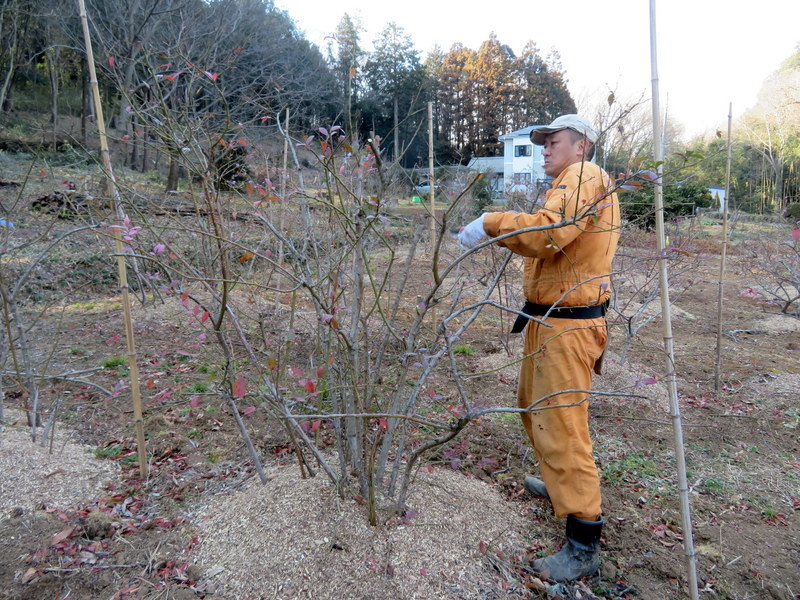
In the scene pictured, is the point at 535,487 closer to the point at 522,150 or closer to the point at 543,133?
the point at 543,133

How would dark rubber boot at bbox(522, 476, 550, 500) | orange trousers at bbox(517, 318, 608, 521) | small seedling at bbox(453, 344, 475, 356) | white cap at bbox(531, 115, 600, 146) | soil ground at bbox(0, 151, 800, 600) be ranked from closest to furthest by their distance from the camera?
soil ground at bbox(0, 151, 800, 600) → orange trousers at bbox(517, 318, 608, 521) → white cap at bbox(531, 115, 600, 146) → dark rubber boot at bbox(522, 476, 550, 500) → small seedling at bbox(453, 344, 475, 356)

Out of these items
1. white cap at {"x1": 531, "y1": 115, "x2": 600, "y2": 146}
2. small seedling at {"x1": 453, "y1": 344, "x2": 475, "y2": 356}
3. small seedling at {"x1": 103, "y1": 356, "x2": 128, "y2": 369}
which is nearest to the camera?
white cap at {"x1": 531, "y1": 115, "x2": 600, "y2": 146}

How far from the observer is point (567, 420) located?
208 centimetres

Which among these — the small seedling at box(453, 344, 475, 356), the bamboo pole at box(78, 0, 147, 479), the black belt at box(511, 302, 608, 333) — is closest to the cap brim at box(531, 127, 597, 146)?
the black belt at box(511, 302, 608, 333)

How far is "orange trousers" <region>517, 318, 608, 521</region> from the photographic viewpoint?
6.84 ft

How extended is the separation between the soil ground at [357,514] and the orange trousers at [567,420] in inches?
11.5

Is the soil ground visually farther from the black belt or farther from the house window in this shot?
the house window

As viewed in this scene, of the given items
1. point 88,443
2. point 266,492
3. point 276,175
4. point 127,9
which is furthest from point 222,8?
point 266,492

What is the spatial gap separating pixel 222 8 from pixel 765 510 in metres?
17.2

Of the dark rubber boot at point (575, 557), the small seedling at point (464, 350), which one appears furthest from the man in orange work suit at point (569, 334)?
the small seedling at point (464, 350)

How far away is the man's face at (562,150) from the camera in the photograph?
2289 millimetres

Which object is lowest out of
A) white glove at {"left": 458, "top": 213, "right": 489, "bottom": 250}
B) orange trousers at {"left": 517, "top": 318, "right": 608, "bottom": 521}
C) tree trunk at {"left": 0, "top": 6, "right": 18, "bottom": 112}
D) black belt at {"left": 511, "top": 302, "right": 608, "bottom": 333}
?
orange trousers at {"left": 517, "top": 318, "right": 608, "bottom": 521}

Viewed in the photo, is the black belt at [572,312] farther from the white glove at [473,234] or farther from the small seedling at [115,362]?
the small seedling at [115,362]

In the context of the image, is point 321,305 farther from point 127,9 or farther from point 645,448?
point 127,9
